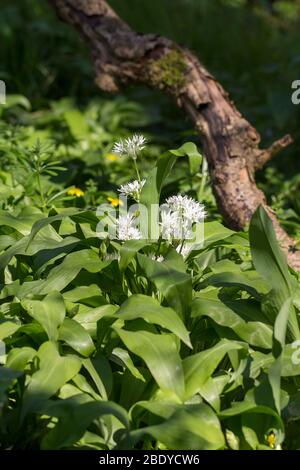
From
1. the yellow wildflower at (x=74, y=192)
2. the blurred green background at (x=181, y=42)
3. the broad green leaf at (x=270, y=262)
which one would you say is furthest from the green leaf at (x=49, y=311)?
the blurred green background at (x=181, y=42)

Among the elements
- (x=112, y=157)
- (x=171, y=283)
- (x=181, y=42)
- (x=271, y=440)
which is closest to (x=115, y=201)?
(x=112, y=157)

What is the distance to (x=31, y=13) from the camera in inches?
311

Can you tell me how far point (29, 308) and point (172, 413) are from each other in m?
0.61

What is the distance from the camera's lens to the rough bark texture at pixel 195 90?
4176 millimetres

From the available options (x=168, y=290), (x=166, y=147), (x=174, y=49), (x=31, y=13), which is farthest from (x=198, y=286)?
(x=31, y=13)

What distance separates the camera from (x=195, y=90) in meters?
4.49

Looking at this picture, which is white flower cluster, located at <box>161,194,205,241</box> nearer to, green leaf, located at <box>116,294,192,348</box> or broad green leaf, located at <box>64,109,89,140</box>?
green leaf, located at <box>116,294,192,348</box>

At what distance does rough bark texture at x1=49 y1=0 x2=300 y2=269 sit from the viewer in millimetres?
4176

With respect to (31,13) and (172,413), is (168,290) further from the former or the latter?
(31,13)

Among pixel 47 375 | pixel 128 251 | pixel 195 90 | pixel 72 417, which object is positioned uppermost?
pixel 195 90

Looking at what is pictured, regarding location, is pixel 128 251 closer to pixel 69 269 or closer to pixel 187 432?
pixel 69 269

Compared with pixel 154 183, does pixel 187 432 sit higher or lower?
lower

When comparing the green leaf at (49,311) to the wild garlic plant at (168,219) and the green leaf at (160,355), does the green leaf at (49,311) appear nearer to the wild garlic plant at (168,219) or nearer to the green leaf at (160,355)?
the green leaf at (160,355)

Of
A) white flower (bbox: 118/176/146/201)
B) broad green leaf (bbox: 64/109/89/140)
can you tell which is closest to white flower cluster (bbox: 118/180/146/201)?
white flower (bbox: 118/176/146/201)
